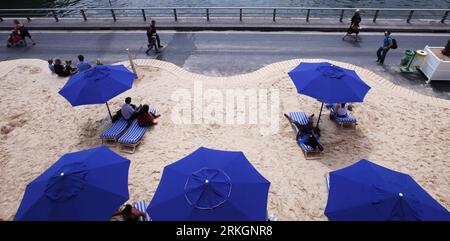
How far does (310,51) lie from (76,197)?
13686mm

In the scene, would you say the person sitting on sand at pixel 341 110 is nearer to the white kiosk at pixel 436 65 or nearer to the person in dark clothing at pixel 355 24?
the white kiosk at pixel 436 65

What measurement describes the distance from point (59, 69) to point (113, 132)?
5.92m

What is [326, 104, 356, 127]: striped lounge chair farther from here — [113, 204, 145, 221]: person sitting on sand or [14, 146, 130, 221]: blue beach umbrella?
[14, 146, 130, 221]: blue beach umbrella

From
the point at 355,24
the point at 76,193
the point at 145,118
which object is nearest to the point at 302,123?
the point at 145,118

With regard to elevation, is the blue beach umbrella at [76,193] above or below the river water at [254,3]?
above

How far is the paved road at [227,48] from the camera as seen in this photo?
15.0m

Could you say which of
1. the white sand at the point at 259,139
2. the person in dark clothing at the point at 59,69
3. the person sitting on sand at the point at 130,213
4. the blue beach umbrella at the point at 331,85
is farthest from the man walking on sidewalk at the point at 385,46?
the person in dark clothing at the point at 59,69

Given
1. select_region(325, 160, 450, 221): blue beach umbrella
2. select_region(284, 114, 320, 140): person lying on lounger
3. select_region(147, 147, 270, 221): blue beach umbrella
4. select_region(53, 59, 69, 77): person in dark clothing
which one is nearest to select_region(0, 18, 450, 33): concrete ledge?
select_region(53, 59, 69, 77): person in dark clothing

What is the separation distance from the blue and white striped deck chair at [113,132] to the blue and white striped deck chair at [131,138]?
8.0 inches

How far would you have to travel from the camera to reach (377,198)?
5777mm

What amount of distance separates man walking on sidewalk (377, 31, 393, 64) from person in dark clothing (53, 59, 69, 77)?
15059 mm

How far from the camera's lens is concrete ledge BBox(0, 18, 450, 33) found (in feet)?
58.9
